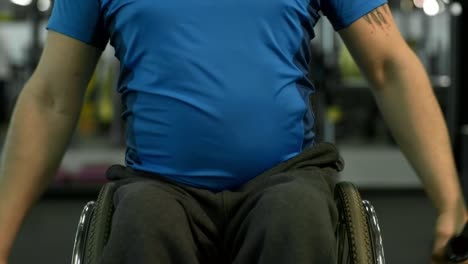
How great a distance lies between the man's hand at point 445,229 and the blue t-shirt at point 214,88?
0.82 ft

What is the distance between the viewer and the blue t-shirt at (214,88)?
133 cm

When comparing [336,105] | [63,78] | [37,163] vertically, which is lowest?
[336,105]

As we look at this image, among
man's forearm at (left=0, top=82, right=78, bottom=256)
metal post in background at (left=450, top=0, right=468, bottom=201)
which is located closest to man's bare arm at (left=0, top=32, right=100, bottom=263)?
man's forearm at (left=0, top=82, right=78, bottom=256)

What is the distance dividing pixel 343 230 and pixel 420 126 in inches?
8.3

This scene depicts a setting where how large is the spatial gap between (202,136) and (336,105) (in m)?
5.41

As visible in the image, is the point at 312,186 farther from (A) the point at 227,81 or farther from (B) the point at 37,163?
(B) the point at 37,163

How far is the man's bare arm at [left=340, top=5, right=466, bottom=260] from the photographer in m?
1.35

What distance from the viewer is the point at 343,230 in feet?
4.45

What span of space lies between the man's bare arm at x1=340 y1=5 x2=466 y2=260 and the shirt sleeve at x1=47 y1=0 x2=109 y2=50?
1.37 ft

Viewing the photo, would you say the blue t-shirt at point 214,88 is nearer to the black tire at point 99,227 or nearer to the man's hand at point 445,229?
the black tire at point 99,227

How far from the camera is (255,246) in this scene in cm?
117

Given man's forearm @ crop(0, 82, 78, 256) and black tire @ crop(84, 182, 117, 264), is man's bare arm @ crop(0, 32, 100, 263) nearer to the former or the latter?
man's forearm @ crop(0, 82, 78, 256)

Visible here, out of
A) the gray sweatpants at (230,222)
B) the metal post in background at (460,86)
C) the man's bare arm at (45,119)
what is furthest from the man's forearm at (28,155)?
the metal post in background at (460,86)

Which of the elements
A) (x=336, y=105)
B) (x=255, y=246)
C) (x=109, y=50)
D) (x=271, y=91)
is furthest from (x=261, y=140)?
(x=109, y=50)
